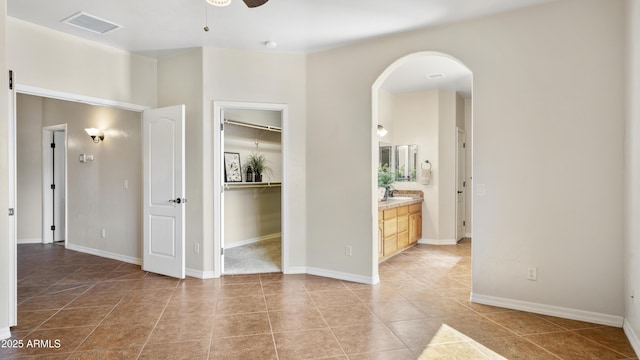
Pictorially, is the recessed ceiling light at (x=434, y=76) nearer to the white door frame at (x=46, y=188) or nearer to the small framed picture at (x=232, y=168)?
the small framed picture at (x=232, y=168)

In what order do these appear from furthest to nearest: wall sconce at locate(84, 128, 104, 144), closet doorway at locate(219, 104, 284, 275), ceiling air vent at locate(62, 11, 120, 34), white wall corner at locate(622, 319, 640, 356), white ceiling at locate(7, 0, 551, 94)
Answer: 1. closet doorway at locate(219, 104, 284, 275)
2. wall sconce at locate(84, 128, 104, 144)
3. ceiling air vent at locate(62, 11, 120, 34)
4. white ceiling at locate(7, 0, 551, 94)
5. white wall corner at locate(622, 319, 640, 356)

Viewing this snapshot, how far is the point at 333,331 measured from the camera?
111 inches

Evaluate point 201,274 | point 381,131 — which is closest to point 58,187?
point 201,274

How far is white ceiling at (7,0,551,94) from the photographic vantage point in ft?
10.5

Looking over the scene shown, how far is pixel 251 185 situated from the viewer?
20.2 ft

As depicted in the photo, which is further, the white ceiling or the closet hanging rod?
the closet hanging rod

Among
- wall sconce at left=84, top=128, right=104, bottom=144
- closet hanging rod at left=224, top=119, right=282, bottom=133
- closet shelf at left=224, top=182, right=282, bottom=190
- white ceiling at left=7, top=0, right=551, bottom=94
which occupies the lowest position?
closet shelf at left=224, top=182, right=282, bottom=190

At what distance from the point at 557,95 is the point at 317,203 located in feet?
8.90

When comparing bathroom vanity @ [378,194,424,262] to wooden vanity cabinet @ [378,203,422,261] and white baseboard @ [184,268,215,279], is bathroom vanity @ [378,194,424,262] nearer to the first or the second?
wooden vanity cabinet @ [378,203,422,261]

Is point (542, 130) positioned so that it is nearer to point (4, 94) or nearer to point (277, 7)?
point (277, 7)

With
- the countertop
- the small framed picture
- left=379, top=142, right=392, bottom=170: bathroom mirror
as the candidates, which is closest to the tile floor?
the countertop

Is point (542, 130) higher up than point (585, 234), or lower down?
higher up

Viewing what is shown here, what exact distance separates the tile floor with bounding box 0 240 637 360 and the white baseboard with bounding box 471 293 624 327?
0.26 feet

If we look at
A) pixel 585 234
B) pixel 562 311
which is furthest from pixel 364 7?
pixel 562 311
